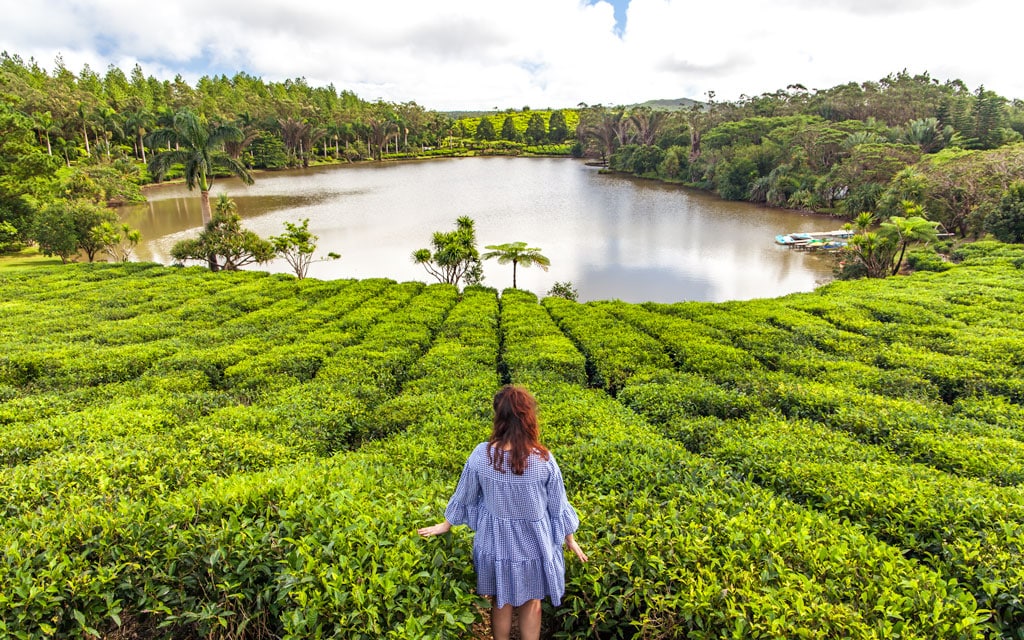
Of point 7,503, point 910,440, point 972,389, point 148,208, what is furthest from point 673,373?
point 148,208

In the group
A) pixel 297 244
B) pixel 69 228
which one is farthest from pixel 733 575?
pixel 69 228

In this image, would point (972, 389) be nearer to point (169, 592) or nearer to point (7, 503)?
point (169, 592)

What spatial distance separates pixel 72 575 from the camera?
2.88m

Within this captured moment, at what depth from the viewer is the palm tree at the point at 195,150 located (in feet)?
70.3

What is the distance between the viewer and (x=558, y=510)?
10.2ft

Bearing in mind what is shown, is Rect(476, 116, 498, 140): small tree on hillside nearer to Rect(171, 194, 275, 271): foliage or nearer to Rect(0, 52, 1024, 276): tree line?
Rect(0, 52, 1024, 276): tree line

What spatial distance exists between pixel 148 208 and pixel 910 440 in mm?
47231

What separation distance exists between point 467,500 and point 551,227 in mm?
30519

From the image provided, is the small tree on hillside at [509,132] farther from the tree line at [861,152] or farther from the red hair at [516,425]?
the red hair at [516,425]

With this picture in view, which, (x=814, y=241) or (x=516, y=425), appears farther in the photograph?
(x=814, y=241)

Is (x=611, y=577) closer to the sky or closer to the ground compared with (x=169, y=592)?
closer to the ground

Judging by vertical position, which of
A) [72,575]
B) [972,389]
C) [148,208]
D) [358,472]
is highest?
[148,208]

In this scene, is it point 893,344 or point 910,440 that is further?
point 893,344

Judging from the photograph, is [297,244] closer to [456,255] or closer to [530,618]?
[456,255]
